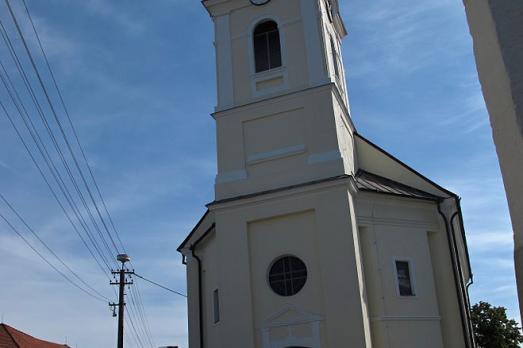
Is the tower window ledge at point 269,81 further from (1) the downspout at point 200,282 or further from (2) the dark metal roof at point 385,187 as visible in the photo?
(1) the downspout at point 200,282

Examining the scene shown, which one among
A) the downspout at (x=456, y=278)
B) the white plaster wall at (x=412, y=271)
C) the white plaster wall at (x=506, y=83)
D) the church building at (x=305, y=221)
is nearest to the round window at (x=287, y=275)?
the church building at (x=305, y=221)

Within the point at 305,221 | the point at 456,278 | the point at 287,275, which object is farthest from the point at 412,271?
the point at 287,275

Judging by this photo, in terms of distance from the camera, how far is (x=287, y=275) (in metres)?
14.5

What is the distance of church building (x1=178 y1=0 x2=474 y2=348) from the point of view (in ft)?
46.4

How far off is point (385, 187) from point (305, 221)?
2987mm

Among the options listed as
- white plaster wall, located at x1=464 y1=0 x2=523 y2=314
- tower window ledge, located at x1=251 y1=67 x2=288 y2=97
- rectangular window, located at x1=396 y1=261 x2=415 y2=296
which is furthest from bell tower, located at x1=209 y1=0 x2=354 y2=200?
white plaster wall, located at x1=464 y1=0 x2=523 y2=314

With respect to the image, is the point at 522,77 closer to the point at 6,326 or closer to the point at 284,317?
the point at 284,317

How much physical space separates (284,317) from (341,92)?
682 cm

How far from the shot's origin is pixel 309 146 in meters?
15.4

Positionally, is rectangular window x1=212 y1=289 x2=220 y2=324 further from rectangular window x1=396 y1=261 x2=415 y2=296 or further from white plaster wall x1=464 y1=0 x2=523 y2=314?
white plaster wall x1=464 y1=0 x2=523 y2=314

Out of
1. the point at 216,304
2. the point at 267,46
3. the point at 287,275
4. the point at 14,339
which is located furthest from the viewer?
the point at 14,339

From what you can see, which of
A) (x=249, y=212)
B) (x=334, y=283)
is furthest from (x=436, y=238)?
(x=249, y=212)

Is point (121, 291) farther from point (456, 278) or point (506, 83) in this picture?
point (506, 83)

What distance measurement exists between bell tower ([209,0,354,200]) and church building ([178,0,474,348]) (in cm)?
3
